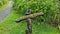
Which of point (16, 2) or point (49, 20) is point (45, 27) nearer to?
point (49, 20)

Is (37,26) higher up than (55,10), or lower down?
lower down

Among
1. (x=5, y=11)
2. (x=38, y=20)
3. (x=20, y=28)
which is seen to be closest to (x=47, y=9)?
(x=38, y=20)

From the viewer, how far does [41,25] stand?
8.23 m

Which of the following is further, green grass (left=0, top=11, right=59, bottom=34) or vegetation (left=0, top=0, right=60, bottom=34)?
vegetation (left=0, top=0, right=60, bottom=34)

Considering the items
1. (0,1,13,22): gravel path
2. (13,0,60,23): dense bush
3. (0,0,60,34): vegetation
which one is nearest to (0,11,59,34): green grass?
(0,0,60,34): vegetation

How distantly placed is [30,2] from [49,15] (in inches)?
43.7

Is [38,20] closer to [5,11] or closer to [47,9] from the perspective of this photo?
[47,9]

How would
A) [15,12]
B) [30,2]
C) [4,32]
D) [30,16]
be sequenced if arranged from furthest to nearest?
[15,12]
[30,2]
[4,32]
[30,16]

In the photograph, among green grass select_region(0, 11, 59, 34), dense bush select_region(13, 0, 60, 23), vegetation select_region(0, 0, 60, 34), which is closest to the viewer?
green grass select_region(0, 11, 59, 34)

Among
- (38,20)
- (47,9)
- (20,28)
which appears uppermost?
(47,9)

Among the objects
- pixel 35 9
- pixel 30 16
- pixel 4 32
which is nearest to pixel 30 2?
pixel 35 9

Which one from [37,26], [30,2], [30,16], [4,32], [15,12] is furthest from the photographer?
[15,12]

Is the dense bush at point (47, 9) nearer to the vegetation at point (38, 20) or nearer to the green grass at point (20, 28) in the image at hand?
the vegetation at point (38, 20)

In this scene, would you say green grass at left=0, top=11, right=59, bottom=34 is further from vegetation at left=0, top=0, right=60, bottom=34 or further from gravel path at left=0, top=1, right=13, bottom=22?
gravel path at left=0, top=1, right=13, bottom=22
